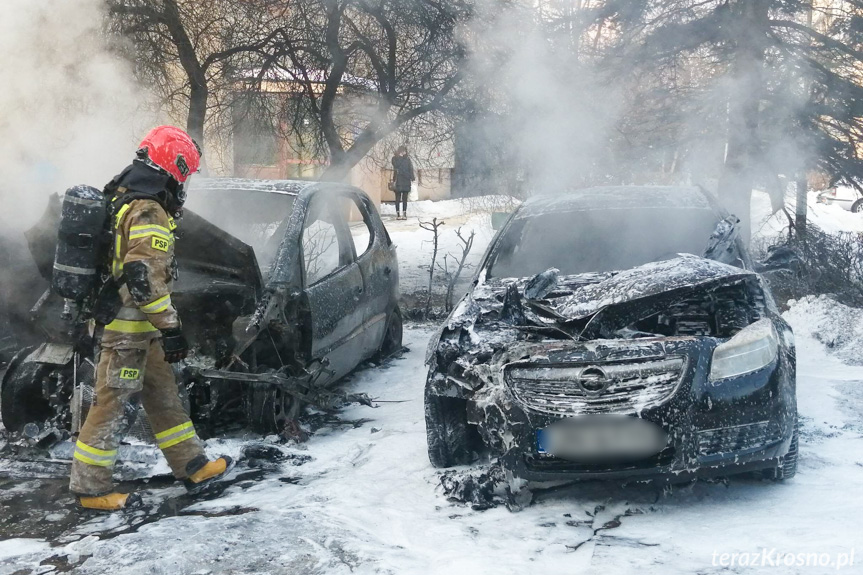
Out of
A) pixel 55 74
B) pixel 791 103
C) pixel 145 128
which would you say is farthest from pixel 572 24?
pixel 55 74

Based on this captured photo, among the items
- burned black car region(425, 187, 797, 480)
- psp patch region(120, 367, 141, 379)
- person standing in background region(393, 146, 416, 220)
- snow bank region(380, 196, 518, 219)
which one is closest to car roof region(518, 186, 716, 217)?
burned black car region(425, 187, 797, 480)

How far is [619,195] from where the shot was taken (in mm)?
6262

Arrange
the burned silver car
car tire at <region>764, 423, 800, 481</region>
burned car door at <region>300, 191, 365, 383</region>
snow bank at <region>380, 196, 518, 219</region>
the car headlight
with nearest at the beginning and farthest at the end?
the car headlight, car tire at <region>764, 423, 800, 481</region>, the burned silver car, burned car door at <region>300, 191, 365, 383</region>, snow bank at <region>380, 196, 518, 219</region>

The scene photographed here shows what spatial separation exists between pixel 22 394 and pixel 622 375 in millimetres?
3699

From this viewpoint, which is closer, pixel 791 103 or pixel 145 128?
pixel 145 128

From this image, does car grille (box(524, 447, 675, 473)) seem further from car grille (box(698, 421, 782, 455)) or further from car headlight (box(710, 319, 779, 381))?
car headlight (box(710, 319, 779, 381))

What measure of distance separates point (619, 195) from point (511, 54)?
220 inches

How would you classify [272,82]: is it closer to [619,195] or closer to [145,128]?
[145,128]

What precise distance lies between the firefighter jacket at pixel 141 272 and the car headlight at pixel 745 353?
8.70 ft

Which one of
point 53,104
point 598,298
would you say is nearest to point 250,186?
point 53,104

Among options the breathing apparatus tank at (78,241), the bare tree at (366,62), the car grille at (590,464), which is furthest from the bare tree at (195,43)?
the car grille at (590,464)

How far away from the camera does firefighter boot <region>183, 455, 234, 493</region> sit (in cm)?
454

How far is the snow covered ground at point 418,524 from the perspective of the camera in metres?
3.55

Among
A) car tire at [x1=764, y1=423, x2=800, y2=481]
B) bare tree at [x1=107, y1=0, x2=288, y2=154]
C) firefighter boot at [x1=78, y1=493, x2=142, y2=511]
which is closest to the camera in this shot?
car tire at [x1=764, y1=423, x2=800, y2=481]
